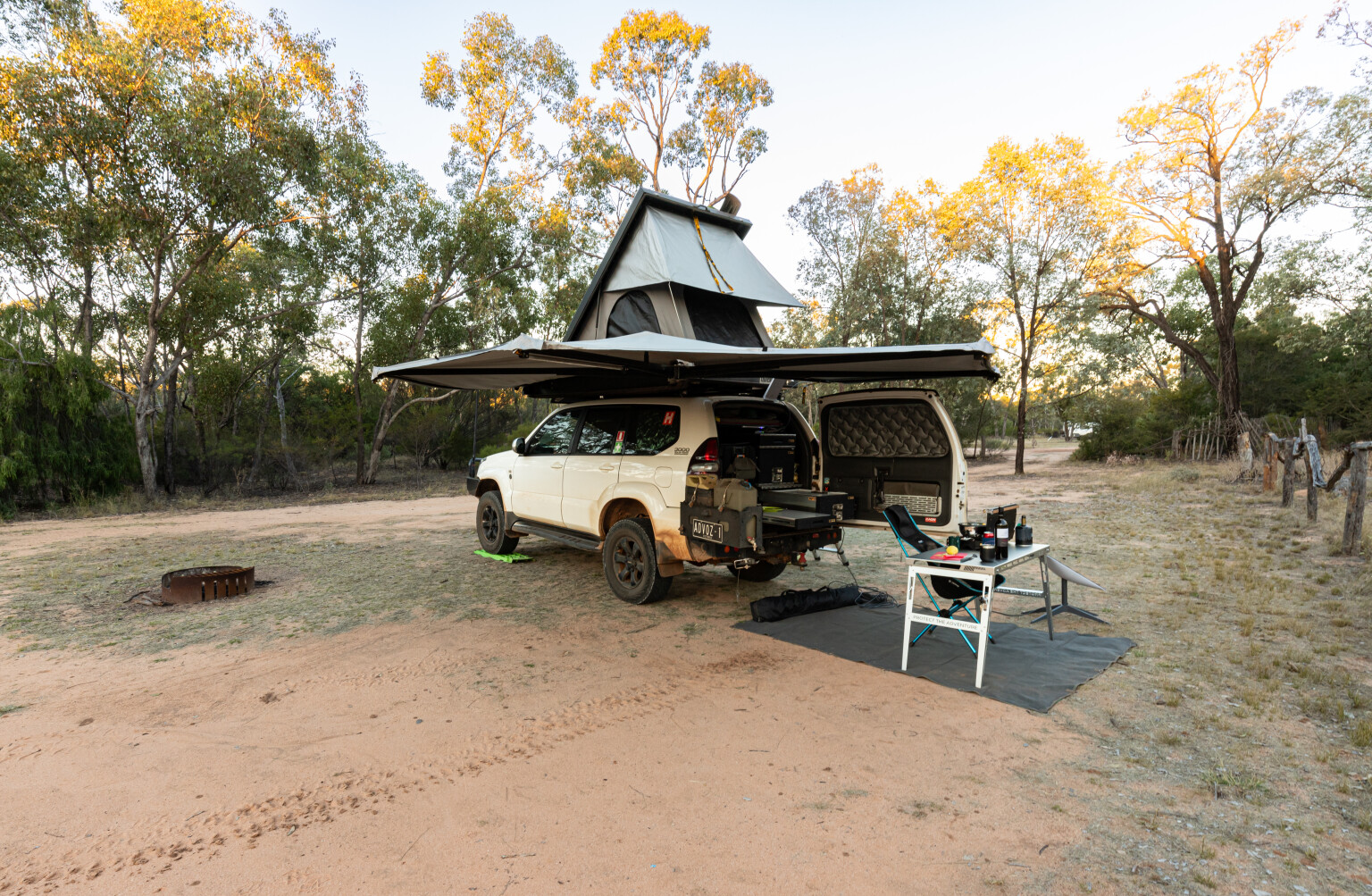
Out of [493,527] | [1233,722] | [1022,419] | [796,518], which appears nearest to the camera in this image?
[1233,722]

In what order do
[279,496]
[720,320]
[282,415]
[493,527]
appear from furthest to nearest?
[282,415], [279,496], [720,320], [493,527]

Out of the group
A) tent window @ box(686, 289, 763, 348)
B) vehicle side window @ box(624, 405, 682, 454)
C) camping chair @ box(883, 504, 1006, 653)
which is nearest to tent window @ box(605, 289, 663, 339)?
tent window @ box(686, 289, 763, 348)

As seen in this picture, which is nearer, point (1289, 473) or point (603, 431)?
point (603, 431)

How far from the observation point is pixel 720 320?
836cm

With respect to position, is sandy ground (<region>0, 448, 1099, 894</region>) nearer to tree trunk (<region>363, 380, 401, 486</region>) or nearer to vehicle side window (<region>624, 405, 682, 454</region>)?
vehicle side window (<region>624, 405, 682, 454</region>)

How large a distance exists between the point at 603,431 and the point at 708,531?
170 centimetres

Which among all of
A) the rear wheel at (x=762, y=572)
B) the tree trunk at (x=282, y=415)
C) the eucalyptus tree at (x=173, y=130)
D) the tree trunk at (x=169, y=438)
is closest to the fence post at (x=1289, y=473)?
the rear wheel at (x=762, y=572)

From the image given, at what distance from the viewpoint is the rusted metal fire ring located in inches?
224

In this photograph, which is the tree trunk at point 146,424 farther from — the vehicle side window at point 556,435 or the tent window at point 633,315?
the vehicle side window at point 556,435

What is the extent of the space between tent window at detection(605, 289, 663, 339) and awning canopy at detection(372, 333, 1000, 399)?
1393mm

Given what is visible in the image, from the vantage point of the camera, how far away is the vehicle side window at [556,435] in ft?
22.2

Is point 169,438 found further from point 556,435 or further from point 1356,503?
point 1356,503

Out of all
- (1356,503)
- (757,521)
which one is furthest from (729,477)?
(1356,503)

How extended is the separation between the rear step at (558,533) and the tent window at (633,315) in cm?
252
